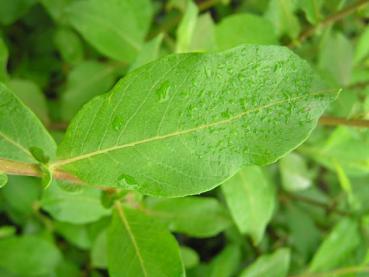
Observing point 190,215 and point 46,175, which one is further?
point 190,215

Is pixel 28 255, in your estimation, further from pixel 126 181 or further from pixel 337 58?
pixel 337 58

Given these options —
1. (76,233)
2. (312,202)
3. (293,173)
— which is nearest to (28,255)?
(76,233)

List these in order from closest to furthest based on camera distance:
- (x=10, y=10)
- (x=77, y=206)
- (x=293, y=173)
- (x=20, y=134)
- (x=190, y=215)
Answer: (x=20, y=134), (x=77, y=206), (x=190, y=215), (x=10, y=10), (x=293, y=173)

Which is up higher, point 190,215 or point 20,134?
point 20,134

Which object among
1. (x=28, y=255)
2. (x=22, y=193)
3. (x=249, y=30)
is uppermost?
(x=249, y=30)

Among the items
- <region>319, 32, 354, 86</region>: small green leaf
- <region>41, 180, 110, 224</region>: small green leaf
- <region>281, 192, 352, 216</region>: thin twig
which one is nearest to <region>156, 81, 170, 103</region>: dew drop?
<region>41, 180, 110, 224</region>: small green leaf

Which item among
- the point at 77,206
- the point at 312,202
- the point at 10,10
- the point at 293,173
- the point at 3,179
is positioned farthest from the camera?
the point at 312,202

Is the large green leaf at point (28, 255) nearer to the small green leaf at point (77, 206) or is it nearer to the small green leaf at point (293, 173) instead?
the small green leaf at point (77, 206)
